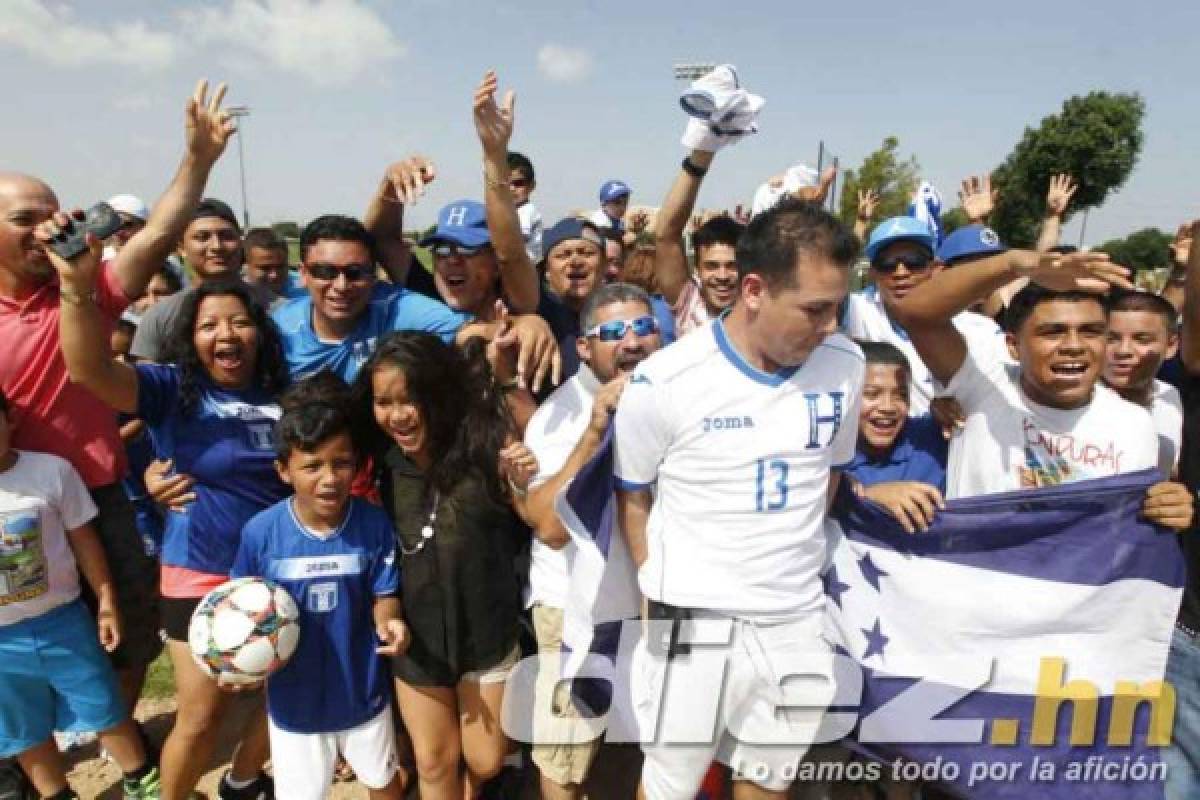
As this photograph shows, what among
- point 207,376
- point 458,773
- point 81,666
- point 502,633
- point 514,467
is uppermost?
point 207,376

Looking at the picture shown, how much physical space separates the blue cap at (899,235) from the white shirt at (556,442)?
180cm

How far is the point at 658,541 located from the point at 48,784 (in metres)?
3.21

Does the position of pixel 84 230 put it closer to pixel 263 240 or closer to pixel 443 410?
pixel 443 410

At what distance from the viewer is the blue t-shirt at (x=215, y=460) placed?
10.3 ft

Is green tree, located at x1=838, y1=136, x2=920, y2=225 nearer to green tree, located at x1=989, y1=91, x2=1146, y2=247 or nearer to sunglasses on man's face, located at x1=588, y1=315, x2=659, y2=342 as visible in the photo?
green tree, located at x1=989, y1=91, x2=1146, y2=247

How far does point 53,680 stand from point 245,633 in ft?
4.47

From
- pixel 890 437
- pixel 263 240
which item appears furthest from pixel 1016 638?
pixel 263 240

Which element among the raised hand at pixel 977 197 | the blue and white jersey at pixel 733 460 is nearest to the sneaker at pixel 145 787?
the blue and white jersey at pixel 733 460

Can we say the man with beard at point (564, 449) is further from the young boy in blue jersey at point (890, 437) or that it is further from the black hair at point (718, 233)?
the black hair at point (718, 233)

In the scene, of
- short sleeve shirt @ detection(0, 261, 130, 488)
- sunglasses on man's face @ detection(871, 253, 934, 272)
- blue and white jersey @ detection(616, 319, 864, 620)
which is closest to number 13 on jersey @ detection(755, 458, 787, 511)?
blue and white jersey @ detection(616, 319, 864, 620)

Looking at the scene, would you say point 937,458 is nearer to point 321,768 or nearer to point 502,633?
point 502,633

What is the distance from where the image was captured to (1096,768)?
9.45 feet

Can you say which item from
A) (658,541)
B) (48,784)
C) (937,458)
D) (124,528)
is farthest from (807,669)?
(48,784)

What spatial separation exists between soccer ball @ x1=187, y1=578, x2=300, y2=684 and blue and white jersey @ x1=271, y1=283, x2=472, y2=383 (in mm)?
1050
